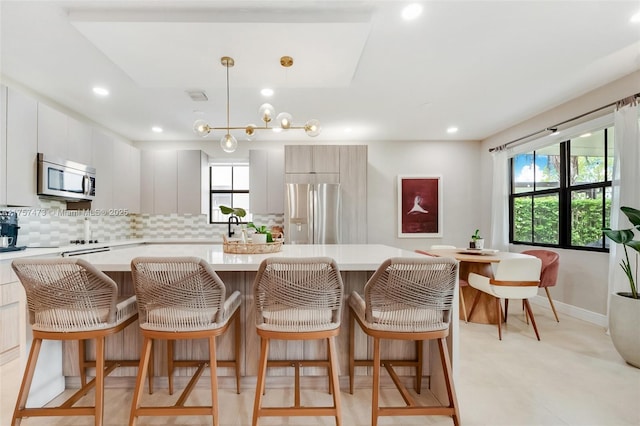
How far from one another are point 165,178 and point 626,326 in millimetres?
5566

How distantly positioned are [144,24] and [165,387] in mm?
2329

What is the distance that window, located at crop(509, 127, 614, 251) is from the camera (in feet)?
10.9

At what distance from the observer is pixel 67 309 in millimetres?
1494

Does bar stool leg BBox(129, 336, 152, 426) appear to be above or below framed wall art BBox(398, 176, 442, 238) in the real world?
below

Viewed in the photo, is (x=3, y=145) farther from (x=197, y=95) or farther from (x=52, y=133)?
(x=197, y=95)

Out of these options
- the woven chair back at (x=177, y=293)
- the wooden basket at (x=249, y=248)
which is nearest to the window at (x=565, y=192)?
the wooden basket at (x=249, y=248)

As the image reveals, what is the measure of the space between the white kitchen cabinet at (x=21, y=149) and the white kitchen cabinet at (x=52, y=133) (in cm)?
7

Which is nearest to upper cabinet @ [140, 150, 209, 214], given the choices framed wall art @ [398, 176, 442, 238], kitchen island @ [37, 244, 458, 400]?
kitchen island @ [37, 244, 458, 400]

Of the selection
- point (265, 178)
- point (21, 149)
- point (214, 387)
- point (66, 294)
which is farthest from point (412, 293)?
point (265, 178)

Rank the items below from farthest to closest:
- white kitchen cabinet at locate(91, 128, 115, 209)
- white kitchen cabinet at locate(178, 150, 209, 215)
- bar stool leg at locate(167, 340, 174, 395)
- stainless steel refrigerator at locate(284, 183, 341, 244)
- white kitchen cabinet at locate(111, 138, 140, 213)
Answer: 1. white kitchen cabinet at locate(178, 150, 209, 215)
2. stainless steel refrigerator at locate(284, 183, 341, 244)
3. white kitchen cabinet at locate(111, 138, 140, 213)
4. white kitchen cabinet at locate(91, 128, 115, 209)
5. bar stool leg at locate(167, 340, 174, 395)

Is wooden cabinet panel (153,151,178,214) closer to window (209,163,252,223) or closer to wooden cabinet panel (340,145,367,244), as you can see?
window (209,163,252,223)

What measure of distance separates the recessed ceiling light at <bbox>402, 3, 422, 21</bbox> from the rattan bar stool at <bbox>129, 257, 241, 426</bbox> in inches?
77.4

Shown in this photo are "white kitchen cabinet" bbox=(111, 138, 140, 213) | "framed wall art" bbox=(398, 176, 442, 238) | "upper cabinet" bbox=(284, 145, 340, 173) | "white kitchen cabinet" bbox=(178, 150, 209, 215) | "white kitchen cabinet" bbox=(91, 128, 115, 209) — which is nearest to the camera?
"white kitchen cabinet" bbox=(91, 128, 115, 209)

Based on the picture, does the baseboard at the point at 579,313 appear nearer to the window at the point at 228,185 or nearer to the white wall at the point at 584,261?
the white wall at the point at 584,261
